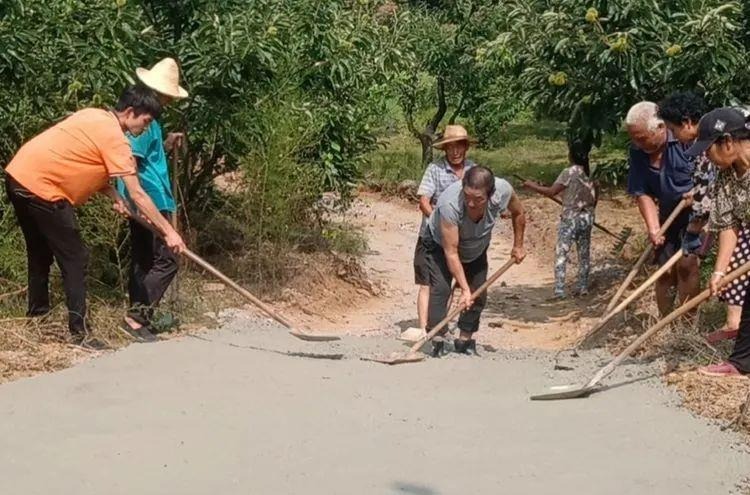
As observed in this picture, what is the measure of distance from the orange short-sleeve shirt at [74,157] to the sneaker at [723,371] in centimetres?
302

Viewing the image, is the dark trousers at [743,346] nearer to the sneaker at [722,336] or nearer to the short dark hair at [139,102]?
the sneaker at [722,336]

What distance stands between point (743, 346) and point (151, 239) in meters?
3.35

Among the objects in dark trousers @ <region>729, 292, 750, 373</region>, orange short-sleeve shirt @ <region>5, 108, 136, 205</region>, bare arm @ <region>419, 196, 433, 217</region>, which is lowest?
dark trousers @ <region>729, 292, 750, 373</region>

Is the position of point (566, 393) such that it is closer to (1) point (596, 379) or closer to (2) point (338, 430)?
(1) point (596, 379)

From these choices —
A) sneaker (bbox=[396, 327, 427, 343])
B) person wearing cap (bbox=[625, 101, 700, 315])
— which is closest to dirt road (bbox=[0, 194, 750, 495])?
sneaker (bbox=[396, 327, 427, 343])

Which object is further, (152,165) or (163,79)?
(152,165)

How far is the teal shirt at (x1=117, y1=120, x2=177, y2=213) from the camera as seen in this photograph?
6.39 meters

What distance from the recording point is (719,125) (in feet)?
16.3

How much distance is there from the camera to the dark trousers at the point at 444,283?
6496mm

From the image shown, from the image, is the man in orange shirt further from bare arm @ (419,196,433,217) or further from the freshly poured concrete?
bare arm @ (419,196,433,217)

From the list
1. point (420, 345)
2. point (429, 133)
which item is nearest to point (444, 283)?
point (420, 345)

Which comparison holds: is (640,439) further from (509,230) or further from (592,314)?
(509,230)

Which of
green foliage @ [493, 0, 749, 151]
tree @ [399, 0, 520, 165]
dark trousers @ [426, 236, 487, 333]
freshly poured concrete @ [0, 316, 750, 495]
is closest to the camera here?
freshly poured concrete @ [0, 316, 750, 495]

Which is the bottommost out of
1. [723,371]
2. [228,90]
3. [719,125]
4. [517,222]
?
[723,371]
